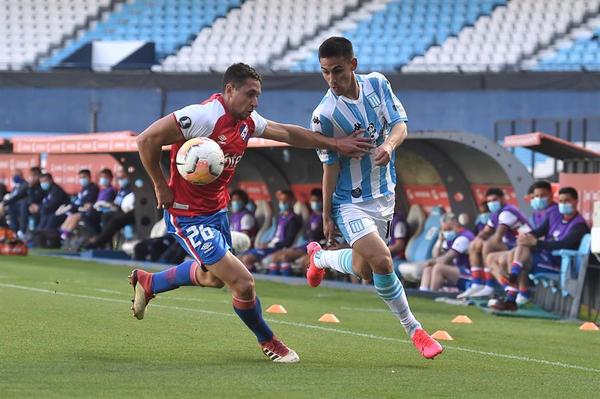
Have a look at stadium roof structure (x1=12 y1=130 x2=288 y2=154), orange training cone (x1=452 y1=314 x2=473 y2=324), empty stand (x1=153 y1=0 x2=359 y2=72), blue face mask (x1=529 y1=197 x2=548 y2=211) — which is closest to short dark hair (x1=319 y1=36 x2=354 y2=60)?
orange training cone (x1=452 y1=314 x2=473 y2=324)

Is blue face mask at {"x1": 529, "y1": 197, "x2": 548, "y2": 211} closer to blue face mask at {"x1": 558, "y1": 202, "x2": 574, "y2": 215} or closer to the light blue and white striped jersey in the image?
blue face mask at {"x1": 558, "y1": 202, "x2": 574, "y2": 215}

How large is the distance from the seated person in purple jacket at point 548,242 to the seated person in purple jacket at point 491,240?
576mm

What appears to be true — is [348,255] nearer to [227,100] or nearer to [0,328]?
[227,100]

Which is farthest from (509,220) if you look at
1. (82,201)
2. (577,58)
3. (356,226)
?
(577,58)

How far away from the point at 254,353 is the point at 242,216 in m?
12.6

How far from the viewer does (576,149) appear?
55.5ft

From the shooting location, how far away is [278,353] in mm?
8344

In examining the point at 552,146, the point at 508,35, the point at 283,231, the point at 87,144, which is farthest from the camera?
the point at 508,35

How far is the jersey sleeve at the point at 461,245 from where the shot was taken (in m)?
17.5

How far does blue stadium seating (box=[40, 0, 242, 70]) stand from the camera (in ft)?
118

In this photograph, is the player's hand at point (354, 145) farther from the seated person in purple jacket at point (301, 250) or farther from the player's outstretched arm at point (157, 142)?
the seated person in purple jacket at point (301, 250)

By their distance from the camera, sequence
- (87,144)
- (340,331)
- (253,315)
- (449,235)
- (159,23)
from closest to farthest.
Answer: (253,315)
(340,331)
(449,235)
(87,144)
(159,23)

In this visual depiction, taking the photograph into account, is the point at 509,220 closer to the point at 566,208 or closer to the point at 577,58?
the point at 566,208

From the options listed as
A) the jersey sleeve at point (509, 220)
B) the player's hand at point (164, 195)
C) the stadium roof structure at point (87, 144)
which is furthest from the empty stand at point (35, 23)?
the player's hand at point (164, 195)
